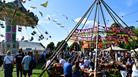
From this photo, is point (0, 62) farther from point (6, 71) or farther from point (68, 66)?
point (68, 66)

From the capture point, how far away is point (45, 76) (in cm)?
2425

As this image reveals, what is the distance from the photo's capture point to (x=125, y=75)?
73.0ft

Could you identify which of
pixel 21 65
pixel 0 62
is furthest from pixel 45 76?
pixel 0 62

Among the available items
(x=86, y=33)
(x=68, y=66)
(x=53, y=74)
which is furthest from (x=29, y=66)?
(x=86, y=33)

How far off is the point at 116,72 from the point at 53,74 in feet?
14.9

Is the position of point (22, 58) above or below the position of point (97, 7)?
below

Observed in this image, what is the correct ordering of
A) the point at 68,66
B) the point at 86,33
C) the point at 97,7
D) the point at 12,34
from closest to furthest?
the point at 97,7 → the point at 68,66 → the point at 86,33 → the point at 12,34

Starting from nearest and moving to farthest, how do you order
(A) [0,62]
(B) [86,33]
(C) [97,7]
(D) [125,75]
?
(C) [97,7]
(D) [125,75]
(B) [86,33]
(A) [0,62]

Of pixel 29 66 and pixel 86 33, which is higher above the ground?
pixel 86 33

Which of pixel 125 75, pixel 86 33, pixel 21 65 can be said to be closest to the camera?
pixel 125 75

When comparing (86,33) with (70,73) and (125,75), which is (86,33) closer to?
(125,75)

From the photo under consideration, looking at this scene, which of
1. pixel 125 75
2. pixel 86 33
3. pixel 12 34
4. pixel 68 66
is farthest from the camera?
pixel 12 34

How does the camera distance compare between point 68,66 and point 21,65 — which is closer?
point 68,66

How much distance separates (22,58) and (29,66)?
73.9 inches
